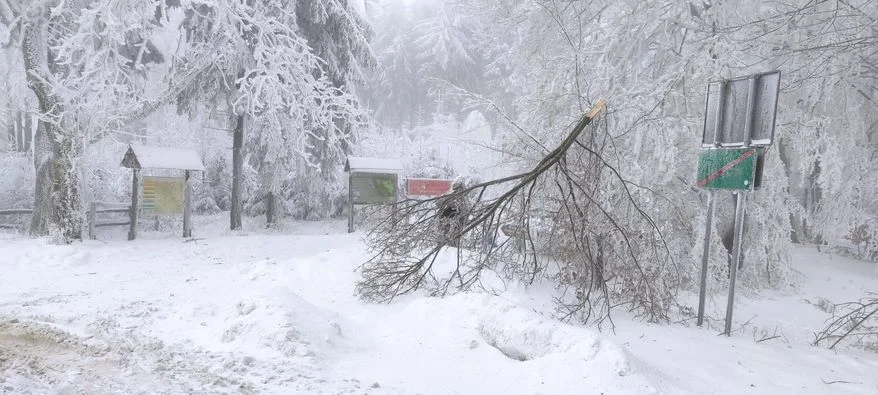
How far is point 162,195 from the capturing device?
42.5 feet

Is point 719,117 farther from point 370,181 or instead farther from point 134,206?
point 134,206

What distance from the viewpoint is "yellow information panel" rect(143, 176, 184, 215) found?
12773mm

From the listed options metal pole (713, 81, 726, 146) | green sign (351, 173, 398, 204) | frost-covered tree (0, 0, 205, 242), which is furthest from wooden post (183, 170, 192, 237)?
metal pole (713, 81, 726, 146)

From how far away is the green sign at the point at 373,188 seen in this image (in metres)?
15.8

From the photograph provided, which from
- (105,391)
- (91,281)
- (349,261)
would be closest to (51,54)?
(91,281)

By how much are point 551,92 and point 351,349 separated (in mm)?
5892

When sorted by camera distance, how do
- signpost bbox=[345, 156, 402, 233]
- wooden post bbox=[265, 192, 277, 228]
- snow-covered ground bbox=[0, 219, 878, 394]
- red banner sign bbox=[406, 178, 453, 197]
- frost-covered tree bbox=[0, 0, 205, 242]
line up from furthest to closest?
1. red banner sign bbox=[406, 178, 453, 197]
2. wooden post bbox=[265, 192, 277, 228]
3. signpost bbox=[345, 156, 402, 233]
4. frost-covered tree bbox=[0, 0, 205, 242]
5. snow-covered ground bbox=[0, 219, 878, 394]

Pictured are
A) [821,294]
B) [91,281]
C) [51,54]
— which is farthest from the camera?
[821,294]

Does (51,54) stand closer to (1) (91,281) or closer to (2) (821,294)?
(1) (91,281)

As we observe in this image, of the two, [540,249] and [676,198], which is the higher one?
[676,198]

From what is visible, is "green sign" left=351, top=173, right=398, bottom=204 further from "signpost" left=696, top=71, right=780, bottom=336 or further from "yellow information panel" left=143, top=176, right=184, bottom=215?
"signpost" left=696, top=71, right=780, bottom=336

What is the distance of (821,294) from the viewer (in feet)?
43.5

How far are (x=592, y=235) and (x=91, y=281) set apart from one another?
7056 mm

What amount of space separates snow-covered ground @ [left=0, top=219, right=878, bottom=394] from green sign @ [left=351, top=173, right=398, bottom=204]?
8.21m
